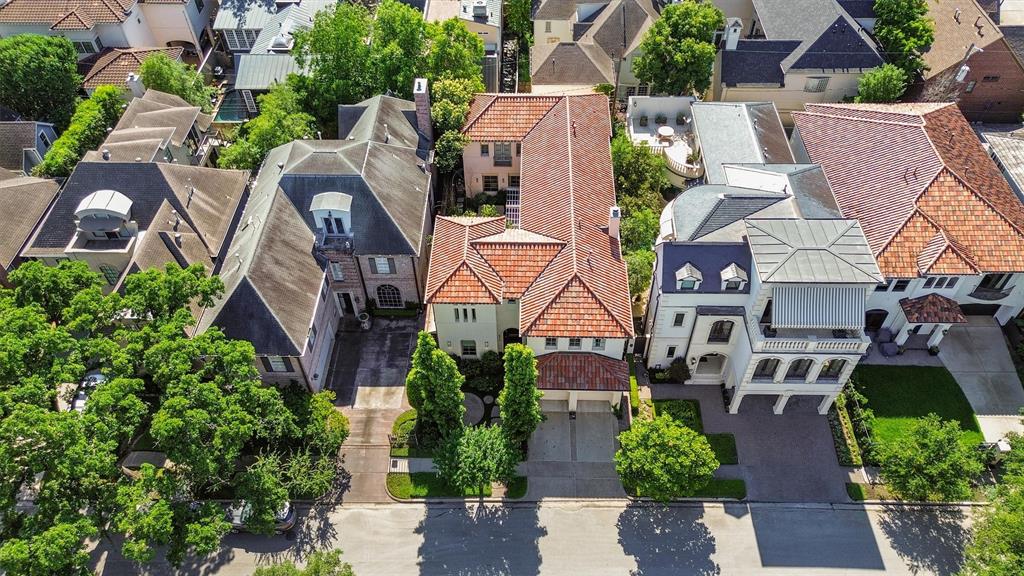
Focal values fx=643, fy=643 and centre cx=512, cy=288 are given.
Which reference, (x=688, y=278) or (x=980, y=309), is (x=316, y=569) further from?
(x=980, y=309)

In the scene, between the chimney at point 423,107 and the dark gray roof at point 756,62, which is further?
the dark gray roof at point 756,62

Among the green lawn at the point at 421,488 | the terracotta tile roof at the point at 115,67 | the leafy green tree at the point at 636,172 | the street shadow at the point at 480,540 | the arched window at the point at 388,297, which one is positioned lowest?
the street shadow at the point at 480,540

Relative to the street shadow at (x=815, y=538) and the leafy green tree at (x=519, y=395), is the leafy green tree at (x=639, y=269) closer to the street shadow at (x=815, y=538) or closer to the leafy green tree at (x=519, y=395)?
the leafy green tree at (x=519, y=395)

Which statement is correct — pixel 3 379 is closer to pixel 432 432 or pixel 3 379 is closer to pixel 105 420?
pixel 105 420

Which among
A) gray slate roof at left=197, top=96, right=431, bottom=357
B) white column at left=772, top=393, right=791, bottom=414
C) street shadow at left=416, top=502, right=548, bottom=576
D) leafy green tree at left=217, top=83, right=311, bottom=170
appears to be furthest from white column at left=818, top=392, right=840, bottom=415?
leafy green tree at left=217, top=83, right=311, bottom=170

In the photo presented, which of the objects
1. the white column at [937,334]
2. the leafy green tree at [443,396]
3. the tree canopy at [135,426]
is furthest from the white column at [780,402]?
the tree canopy at [135,426]

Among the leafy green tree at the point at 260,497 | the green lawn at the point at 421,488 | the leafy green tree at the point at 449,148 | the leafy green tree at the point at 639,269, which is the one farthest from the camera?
the leafy green tree at the point at 449,148

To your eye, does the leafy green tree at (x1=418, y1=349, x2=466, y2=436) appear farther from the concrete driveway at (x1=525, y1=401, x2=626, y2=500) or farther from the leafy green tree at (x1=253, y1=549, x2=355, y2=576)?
the leafy green tree at (x1=253, y1=549, x2=355, y2=576)
